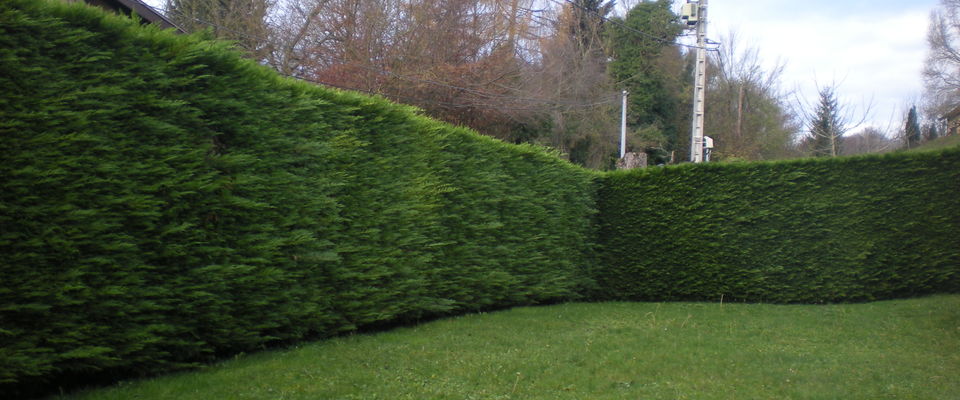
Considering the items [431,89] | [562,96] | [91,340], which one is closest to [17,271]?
[91,340]

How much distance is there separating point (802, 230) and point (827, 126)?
19.3 meters

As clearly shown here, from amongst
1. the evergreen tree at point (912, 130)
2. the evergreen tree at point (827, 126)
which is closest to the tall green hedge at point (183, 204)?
the evergreen tree at point (827, 126)

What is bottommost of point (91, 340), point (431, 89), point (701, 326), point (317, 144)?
point (701, 326)

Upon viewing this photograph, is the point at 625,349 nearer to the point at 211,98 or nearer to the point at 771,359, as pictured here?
the point at 771,359

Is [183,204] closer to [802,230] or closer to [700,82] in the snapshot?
[802,230]

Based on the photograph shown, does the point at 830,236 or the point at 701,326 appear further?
the point at 830,236

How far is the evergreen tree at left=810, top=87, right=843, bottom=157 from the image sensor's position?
2542 cm

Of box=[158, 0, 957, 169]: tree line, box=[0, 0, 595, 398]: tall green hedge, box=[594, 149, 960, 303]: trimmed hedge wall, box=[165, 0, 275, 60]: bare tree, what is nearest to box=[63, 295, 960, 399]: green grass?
box=[0, 0, 595, 398]: tall green hedge

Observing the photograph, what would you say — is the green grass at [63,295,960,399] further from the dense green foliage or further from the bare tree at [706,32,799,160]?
the bare tree at [706,32,799,160]

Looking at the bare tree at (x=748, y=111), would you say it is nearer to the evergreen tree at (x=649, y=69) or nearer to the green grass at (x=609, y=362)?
the evergreen tree at (x=649, y=69)

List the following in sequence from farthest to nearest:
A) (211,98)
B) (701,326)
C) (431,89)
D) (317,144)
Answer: (431,89), (701,326), (317,144), (211,98)

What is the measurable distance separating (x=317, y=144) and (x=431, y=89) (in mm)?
12857

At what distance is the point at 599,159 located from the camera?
28562mm

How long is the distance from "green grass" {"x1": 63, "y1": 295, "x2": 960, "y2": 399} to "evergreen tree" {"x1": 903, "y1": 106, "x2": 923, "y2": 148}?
22627 mm
